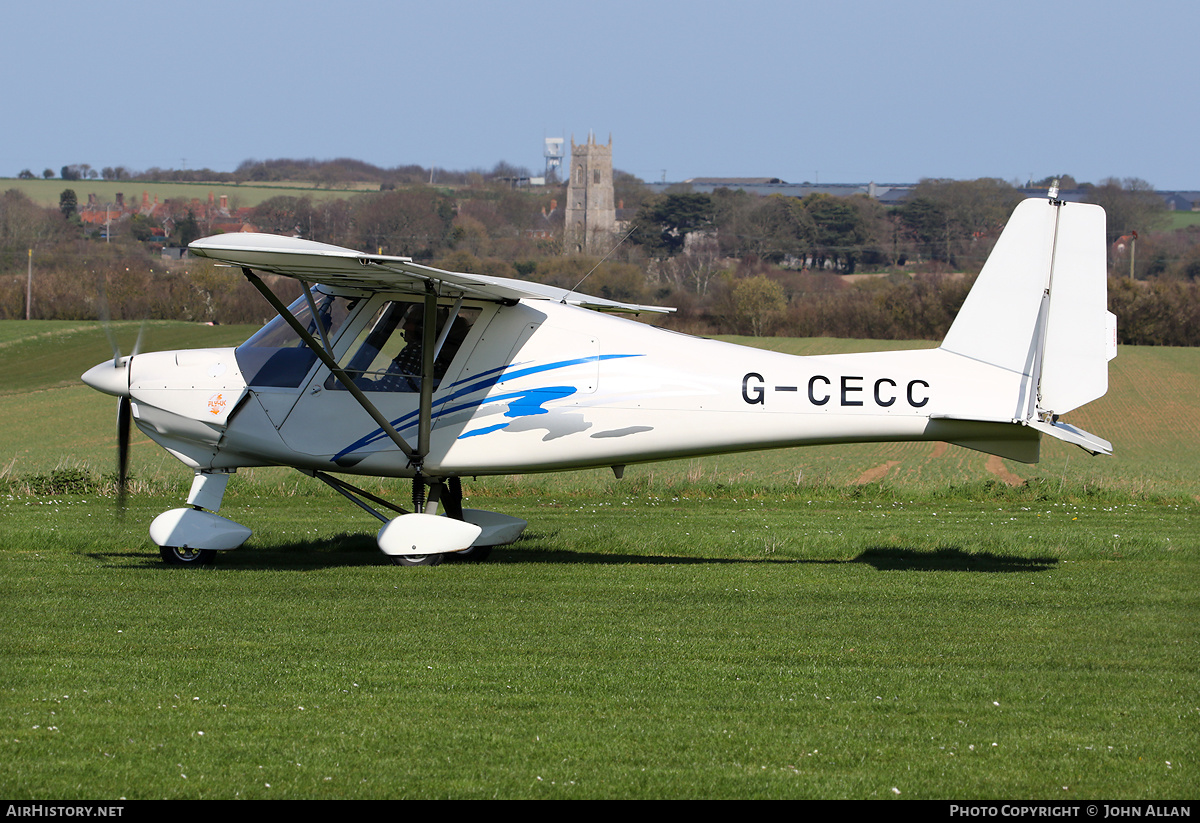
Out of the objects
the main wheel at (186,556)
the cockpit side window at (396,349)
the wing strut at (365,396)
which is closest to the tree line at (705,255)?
the main wheel at (186,556)

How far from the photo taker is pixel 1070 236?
10.1 metres

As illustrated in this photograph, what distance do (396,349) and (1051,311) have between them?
5884mm

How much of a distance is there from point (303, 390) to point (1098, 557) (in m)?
7.82

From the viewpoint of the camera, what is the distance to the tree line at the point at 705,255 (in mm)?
63812

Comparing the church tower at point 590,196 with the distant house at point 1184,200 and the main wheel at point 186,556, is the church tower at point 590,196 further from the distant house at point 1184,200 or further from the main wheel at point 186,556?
the main wheel at point 186,556

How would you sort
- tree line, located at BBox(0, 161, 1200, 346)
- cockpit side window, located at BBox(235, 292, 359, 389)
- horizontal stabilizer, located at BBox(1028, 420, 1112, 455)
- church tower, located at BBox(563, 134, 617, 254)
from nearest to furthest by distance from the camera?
horizontal stabilizer, located at BBox(1028, 420, 1112, 455), cockpit side window, located at BBox(235, 292, 359, 389), tree line, located at BBox(0, 161, 1200, 346), church tower, located at BBox(563, 134, 617, 254)

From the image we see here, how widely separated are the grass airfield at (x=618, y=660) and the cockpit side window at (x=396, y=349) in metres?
1.77

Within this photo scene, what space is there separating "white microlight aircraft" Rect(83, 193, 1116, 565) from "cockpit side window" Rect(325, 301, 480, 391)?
0.02 meters

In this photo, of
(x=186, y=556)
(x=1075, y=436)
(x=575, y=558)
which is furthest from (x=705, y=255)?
(x=1075, y=436)

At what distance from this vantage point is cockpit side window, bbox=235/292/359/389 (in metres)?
10.9

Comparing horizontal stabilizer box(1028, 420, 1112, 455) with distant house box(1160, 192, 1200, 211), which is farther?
distant house box(1160, 192, 1200, 211)

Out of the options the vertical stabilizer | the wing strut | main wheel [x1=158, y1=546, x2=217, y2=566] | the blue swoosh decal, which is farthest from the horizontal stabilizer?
→ main wheel [x1=158, y1=546, x2=217, y2=566]

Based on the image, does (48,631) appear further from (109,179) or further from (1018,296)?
(109,179)

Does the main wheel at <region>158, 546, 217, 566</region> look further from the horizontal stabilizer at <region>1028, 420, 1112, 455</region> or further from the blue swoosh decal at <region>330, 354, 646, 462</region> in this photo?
the horizontal stabilizer at <region>1028, 420, 1112, 455</region>
